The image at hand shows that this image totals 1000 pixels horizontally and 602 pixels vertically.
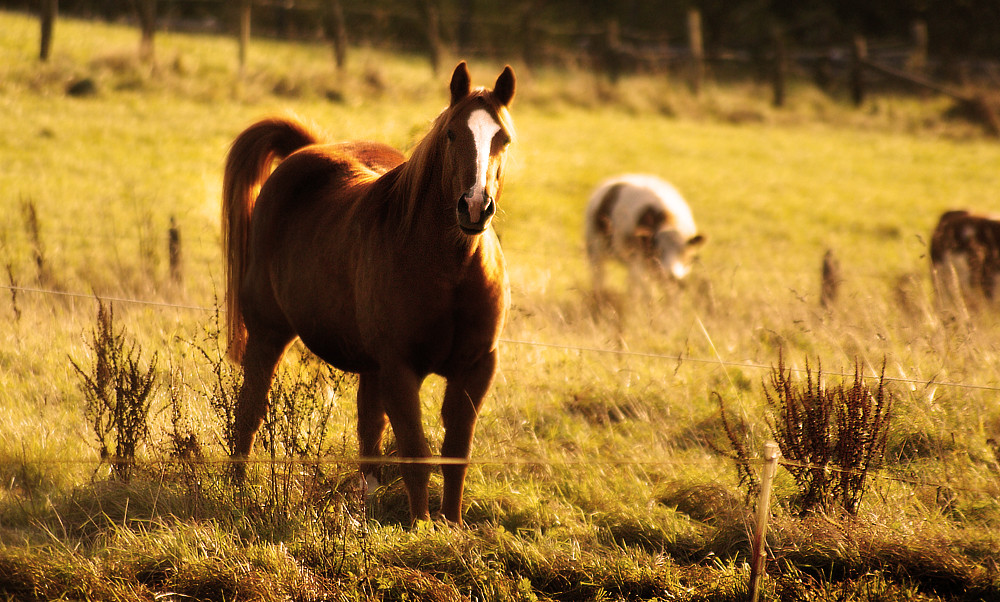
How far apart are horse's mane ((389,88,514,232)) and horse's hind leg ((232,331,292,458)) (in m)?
1.28

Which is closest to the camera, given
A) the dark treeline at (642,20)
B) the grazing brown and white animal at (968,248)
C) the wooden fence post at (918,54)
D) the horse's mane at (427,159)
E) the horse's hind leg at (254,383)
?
the horse's mane at (427,159)

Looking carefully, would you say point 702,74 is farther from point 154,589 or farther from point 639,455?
point 154,589

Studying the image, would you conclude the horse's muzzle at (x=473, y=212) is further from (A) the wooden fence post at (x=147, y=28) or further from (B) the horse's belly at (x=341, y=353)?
(A) the wooden fence post at (x=147, y=28)

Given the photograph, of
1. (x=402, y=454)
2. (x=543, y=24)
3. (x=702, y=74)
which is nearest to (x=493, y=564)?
(x=402, y=454)

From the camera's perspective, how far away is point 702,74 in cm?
2450

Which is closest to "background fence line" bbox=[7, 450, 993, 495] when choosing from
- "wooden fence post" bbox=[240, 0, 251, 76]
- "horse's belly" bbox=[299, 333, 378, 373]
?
"horse's belly" bbox=[299, 333, 378, 373]

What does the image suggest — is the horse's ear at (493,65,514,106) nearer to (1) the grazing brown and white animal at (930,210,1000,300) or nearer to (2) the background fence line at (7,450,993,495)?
(2) the background fence line at (7,450,993,495)

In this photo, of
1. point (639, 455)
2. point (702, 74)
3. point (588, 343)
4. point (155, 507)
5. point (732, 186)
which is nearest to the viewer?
point (155, 507)

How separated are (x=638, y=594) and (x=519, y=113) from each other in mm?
15965

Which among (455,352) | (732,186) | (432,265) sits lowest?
(455,352)

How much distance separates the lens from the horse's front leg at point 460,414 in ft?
12.6

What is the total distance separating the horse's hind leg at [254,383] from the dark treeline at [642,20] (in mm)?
20628

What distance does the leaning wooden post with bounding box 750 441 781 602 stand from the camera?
326 cm

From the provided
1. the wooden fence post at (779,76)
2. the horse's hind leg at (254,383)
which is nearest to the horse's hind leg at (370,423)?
the horse's hind leg at (254,383)
